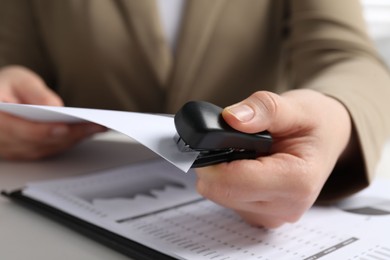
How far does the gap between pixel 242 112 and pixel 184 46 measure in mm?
416

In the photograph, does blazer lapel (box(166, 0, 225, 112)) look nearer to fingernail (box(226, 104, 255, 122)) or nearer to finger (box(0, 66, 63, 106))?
finger (box(0, 66, 63, 106))

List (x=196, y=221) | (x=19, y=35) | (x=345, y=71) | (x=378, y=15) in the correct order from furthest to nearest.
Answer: (x=378, y=15)
(x=19, y=35)
(x=345, y=71)
(x=196, y=221)

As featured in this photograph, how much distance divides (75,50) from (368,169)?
0.51 m

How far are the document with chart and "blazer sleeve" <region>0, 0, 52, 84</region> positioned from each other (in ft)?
1.41

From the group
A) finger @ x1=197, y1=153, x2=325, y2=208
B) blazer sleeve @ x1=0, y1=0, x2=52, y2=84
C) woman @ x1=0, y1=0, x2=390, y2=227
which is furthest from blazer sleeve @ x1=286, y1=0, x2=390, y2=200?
blazer sleeve @ x1=0, y1=0, x2=52, y2=84

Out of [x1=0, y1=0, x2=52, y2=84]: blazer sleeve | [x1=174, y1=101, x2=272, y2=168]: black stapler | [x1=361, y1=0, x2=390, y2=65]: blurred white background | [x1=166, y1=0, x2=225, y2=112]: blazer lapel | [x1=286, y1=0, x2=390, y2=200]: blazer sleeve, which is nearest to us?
[x1=174, y1=101, x2=272, y2=168]: black stapler

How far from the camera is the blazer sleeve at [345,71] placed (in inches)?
17.7

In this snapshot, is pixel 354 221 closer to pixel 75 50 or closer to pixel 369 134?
pixel 369 134

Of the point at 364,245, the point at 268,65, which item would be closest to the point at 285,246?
the point at 364,245

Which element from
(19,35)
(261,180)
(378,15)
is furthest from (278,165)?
(378,15)

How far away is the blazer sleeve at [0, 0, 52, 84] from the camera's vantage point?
819 mm

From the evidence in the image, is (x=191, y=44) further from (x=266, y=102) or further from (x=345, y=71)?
(x=266, y=102)

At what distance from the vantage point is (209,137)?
11.3 inches

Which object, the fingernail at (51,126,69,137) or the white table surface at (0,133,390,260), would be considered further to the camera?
the fingernail at (51,126,69,137)
